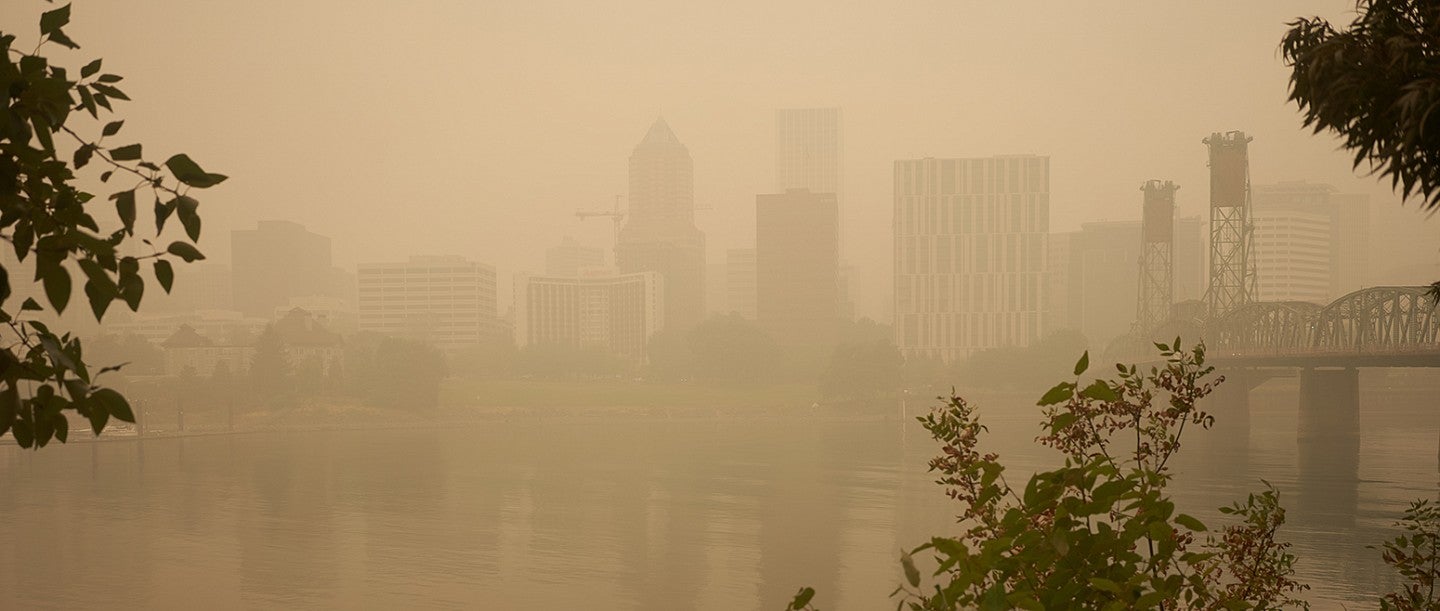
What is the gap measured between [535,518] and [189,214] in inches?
1634

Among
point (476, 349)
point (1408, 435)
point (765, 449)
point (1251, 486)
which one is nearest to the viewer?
point (1251, 486)

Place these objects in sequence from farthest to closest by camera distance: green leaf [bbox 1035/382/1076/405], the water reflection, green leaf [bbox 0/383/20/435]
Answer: the water reflection < green leaf [bbox 1035/382/1076/405] < green leaf [bbox 0/383/20/435]

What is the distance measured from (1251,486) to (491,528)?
113 ft

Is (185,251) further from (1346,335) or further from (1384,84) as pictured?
(1346,335)

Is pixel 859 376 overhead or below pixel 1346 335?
below

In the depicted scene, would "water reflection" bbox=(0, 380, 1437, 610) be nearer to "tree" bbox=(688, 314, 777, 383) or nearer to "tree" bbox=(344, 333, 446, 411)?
"tree" bbox=(344, 333, 446, 411)

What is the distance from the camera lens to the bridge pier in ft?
154

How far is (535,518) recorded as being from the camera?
43156 mm

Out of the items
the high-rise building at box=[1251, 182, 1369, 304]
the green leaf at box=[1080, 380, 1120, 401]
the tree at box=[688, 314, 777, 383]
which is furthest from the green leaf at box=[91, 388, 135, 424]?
the high-rise building at box=[1251, 182, 1369, 304]

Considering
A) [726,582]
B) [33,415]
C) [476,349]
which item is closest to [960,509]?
[726,582]

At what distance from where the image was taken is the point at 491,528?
4088 centimetres

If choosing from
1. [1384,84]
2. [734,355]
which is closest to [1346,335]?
[734,355]

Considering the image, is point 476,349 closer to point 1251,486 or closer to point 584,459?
point 584,459

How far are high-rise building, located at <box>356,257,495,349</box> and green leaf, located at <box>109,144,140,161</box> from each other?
186086mm
